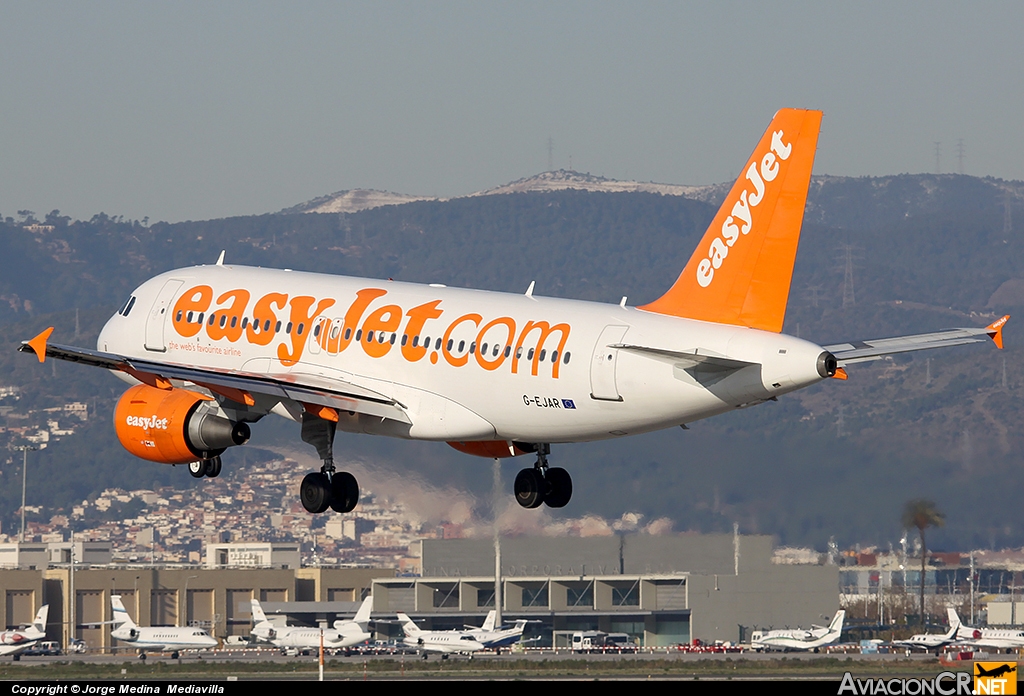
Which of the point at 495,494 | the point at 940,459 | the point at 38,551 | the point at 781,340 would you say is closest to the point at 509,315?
the point at 781,340

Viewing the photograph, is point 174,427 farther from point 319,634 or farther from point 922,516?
point 319,634

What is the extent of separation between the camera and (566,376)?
147 feet

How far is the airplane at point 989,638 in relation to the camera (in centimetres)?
10775

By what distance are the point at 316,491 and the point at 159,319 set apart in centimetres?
875

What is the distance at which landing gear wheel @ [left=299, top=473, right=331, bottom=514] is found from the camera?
162 feet

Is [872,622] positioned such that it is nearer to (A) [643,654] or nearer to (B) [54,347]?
(A) [643,654]

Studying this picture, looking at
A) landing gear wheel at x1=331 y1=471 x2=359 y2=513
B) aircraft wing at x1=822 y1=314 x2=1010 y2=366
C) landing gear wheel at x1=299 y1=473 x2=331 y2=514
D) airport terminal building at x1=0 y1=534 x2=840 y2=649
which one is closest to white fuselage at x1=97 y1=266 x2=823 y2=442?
landing gear wheel at x1=331 y1=471 x2=359 y2=513

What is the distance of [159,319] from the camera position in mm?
54188

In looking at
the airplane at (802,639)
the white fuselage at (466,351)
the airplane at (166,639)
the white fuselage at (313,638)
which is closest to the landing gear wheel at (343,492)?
the white fuselage at (466,351)

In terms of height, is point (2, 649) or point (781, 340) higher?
point (781, 340)

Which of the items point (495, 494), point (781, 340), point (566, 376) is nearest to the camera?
point (781, 340)

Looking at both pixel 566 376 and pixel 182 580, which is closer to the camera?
pixel 566 376

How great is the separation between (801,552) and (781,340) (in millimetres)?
67097

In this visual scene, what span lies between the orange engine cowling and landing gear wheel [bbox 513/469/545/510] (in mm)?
7965
